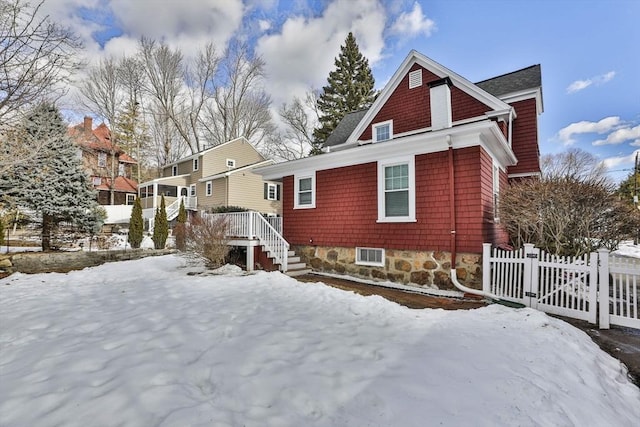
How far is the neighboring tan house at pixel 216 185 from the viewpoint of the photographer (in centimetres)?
2062

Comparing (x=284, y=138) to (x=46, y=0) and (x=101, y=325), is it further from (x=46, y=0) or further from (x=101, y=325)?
(x=101, y=325)

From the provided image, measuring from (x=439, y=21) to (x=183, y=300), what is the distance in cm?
1238

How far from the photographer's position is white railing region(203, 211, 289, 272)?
824 cm

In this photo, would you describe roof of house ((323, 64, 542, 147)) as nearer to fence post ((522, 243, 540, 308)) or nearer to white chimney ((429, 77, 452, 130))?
white chimney ((429, 77, 452, 130))

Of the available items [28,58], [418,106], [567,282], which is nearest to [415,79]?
[418,106]

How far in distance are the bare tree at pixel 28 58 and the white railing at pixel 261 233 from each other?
14.9ft

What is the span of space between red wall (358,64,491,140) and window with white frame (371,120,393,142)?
16 cm

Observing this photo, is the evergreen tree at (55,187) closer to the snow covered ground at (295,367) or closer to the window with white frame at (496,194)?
the snow covered ground at (295,367)

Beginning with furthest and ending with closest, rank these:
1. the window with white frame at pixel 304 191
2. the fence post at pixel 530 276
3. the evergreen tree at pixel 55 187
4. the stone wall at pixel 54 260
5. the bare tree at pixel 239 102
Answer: the bare tree at pixel 239 102 → the evergreen tree at pixel 55 187 → the window with white frame at pixel 304 191 → the stone wall at pixel 54 260 → the fence post at pixel 530 276

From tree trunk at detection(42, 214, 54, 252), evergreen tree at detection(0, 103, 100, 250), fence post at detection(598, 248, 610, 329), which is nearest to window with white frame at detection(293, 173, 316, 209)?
fence post at detection(598, 248, 610, 329)

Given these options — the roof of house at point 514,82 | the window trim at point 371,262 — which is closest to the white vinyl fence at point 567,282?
the window trim at point 371,262

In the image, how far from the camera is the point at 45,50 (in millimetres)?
6016

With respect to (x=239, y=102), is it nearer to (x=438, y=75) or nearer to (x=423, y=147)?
(x=438, y=75)

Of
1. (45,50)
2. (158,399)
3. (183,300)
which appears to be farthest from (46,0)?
(158,399)
